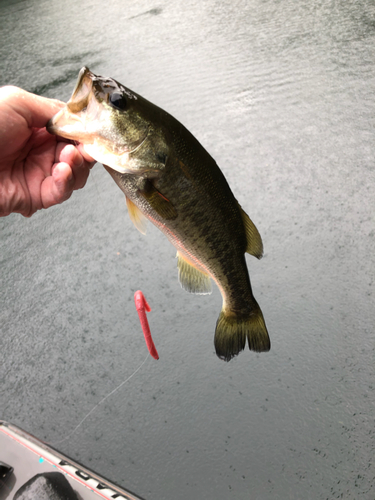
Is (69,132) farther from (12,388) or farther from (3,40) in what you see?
(3,40)

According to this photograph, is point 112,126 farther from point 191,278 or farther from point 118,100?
point 191,278

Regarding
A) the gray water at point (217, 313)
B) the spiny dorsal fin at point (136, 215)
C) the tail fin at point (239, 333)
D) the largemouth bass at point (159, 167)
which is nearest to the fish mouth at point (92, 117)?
the largemouth bass at point (159, 167)

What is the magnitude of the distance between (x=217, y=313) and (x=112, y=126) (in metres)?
1.10

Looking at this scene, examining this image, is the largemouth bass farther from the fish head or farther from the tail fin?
the tail fin

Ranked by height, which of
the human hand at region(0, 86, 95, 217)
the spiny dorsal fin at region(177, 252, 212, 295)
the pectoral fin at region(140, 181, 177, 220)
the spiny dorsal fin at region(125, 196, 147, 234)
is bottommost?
the spiny dorsal fin at region(177, 252, 212, 295)

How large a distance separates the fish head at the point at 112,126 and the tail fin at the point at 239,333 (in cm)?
45

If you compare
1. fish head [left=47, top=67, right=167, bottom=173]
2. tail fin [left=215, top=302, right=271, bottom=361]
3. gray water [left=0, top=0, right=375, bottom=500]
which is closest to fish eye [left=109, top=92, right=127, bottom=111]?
fish head [left=47, top=67, right=167, bottom=173]

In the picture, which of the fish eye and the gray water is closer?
the fish eye

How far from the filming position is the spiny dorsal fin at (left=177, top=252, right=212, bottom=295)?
97 centimetres

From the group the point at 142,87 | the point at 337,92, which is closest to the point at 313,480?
the point at 337,92

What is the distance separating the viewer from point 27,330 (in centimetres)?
177

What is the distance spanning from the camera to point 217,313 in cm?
168

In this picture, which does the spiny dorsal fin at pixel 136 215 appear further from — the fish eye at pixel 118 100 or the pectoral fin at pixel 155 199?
the fish eye at pixel 118 100

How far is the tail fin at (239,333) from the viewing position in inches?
38.7
